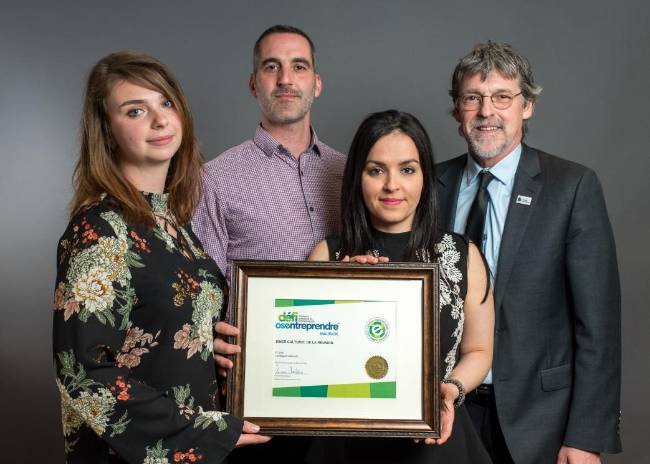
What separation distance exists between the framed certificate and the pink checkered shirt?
1.02 metres

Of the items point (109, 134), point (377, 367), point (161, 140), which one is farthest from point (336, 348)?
point (109, 134)

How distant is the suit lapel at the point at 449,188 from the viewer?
3.43 metres

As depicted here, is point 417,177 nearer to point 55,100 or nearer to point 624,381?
point 624,381

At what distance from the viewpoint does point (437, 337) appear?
8.11ft

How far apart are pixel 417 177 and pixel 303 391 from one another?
35.7 inches

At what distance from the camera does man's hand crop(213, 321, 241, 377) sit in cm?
247

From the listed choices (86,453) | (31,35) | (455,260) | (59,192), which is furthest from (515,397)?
(31,35)

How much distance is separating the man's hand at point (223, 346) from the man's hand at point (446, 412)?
2.09ft

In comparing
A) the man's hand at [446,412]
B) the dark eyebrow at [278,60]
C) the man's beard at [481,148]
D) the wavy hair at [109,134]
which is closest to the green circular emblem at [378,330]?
the man's hand at [446,412]

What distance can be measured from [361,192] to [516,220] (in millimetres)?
724

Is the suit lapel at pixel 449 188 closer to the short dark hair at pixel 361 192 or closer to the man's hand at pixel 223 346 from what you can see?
the short dark hair at pixel 361 192

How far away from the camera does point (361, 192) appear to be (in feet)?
9.68

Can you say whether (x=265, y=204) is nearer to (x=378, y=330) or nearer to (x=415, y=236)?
(x=415, y=236)

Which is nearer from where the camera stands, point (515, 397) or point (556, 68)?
point (515, 397)
